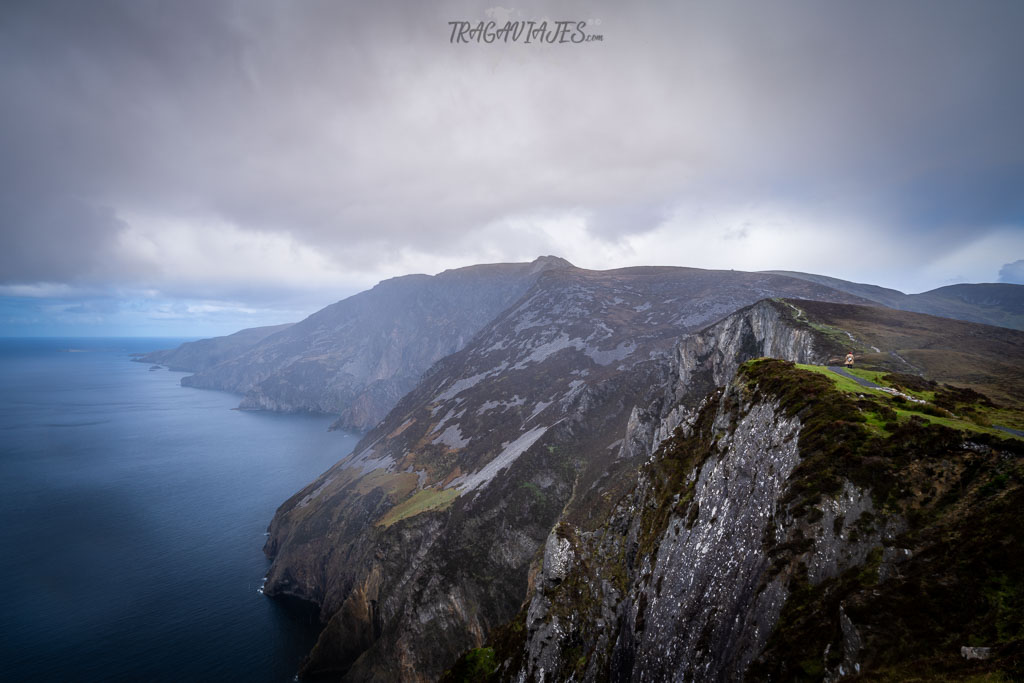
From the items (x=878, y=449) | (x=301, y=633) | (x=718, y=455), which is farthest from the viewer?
(x=301, y=633)

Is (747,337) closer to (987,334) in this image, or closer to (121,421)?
(987,334)

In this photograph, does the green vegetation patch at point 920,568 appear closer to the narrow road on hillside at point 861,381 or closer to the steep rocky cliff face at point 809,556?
the steep rocky cliff face at point 809,556

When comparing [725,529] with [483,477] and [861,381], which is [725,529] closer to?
[861,381]

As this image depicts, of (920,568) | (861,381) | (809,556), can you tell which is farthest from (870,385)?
(920,568)

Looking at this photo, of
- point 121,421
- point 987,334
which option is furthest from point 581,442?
point 121,421

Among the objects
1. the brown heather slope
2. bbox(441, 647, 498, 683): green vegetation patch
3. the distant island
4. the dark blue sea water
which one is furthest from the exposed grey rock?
the dark blue sea water

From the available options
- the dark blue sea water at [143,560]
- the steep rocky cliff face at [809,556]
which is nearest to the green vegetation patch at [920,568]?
the steep rocky cliff face at [809,556]
